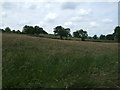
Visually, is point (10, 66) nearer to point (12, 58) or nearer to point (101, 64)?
point (12, 58)

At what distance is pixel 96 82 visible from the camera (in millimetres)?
5645

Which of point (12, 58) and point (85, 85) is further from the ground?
point (12, 58)

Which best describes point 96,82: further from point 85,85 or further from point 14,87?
point 14,87

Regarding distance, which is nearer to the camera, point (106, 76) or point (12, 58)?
point (106, 76)

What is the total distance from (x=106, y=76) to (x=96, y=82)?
0.96 meters

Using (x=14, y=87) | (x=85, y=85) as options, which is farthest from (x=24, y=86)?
(x=85, y=85)

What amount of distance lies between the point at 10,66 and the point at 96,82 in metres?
3.56

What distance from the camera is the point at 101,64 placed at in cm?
841

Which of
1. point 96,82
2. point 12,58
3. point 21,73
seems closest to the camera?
point 96,82

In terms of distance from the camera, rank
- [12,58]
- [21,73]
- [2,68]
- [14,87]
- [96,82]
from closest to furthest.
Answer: [14,87] → [96,82] → [21,73] → [2,68] → [12,58]

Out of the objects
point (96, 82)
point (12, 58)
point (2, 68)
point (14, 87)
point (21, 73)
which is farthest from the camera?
point (12, 58)

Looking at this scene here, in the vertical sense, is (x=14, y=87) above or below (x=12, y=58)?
below

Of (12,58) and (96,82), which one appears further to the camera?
(12,58)

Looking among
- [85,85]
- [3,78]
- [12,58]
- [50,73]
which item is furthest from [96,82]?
[12,58]
